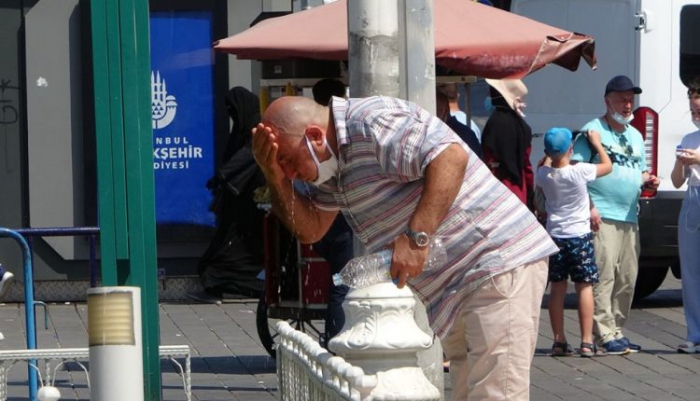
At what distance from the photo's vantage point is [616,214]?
9938 millimetres

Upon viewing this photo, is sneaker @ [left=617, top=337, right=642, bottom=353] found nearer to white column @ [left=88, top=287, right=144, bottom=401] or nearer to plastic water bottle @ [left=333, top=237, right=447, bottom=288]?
plastic water bottle @ [left=333, top=237, right=447, bottom=288]

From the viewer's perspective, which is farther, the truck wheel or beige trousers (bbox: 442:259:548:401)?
the truck wheel

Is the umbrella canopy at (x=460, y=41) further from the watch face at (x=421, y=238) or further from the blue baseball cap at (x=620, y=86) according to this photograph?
the watch face at (x=421, y=238)

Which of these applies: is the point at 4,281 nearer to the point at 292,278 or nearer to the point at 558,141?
the point at 292,278

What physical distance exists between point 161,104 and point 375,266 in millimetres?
8157

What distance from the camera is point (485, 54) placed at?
8.47 meters

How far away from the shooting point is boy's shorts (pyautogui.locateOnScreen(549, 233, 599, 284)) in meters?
9.53

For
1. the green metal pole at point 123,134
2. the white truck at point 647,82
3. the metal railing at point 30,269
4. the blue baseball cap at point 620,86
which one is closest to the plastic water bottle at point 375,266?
the green metal pole at point 123,134

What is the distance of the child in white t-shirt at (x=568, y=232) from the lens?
9.52 m

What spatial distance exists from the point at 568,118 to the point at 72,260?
4446mm

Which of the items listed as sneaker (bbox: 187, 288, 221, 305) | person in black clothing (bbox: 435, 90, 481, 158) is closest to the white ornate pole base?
person in black clothing (bbox: 435, 90, 481, 158)

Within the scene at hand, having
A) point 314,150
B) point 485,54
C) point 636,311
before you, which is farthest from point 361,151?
point 636,311

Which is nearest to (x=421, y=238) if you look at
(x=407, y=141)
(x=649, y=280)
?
(x=407, y=141)

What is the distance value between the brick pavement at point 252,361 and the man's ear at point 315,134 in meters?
3.86
